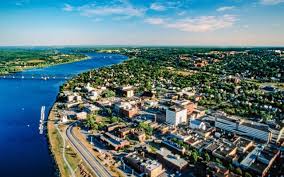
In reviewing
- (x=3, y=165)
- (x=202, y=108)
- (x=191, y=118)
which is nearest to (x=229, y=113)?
(x=202, y=108)

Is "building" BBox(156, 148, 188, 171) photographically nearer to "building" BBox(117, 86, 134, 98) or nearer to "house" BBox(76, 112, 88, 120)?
"house" BBox(76, 112, 88, 120)

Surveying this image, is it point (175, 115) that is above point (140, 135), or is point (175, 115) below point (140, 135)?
above

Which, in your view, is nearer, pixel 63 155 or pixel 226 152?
pixel 226 152

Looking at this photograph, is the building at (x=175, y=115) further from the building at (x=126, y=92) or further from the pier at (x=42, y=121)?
the pier at (x=42, y=121)

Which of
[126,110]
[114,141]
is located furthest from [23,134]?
[126,110]

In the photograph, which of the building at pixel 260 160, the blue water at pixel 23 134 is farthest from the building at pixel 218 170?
the blue water at pixel 23 134

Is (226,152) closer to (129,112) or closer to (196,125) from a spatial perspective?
(196,125)

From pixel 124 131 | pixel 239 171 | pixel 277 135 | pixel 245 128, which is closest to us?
pixel 239 171
